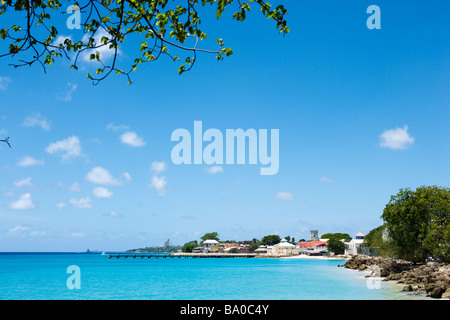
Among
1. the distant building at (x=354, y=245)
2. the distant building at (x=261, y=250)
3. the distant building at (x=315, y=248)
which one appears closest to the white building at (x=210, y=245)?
the distant building at (x=261, y=250)

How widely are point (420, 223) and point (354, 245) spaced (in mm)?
99561

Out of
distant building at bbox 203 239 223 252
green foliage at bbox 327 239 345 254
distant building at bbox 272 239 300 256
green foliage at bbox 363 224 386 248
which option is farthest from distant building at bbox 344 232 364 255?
distant building at bbox 203 239 223 252

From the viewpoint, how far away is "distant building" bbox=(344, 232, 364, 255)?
13684cm

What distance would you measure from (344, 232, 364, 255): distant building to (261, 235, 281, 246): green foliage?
122 feet

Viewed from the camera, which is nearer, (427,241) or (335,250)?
(427,241)

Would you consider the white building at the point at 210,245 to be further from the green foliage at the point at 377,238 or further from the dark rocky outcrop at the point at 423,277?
the dark rocky outcrop at the point at 423,277

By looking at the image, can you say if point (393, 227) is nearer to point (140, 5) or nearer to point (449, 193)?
point (449, 193)

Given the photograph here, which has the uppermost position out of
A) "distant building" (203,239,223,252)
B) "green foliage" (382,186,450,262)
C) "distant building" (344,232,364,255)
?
"green foliage" (382,186,450,262)

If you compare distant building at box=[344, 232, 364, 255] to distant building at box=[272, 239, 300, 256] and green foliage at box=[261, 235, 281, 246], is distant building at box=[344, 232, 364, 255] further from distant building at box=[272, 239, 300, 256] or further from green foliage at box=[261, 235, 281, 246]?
green foliage at box=[261, 235, 281, 246]
